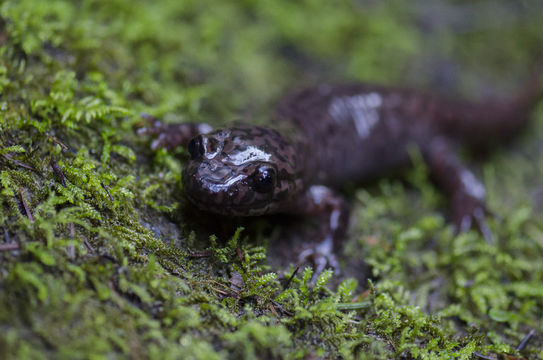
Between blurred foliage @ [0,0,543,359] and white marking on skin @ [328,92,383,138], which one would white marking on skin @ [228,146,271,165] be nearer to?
blurred foliage @ [0,0,543,359]

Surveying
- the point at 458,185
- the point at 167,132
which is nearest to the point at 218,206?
the point at 167,132

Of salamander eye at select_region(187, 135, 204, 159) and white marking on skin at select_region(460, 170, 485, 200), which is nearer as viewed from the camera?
salamander eye at select_region(187, 135, 204, 159)

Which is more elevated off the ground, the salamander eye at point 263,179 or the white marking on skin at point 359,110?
the white marking on skin at point 359,110

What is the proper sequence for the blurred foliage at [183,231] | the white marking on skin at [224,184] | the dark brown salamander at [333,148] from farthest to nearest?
→ the dark brown salamander at [333,148] < the white marking on skin at [224,184] < the blurred foliage at [183,231]

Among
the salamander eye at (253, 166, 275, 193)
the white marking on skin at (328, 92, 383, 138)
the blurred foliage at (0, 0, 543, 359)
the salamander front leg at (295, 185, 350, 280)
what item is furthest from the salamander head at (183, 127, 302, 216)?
the white marking on skin at (328, 92, 383, 138)

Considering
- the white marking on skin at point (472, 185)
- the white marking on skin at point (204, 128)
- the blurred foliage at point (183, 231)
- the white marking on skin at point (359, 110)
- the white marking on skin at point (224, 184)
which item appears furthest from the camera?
the white marking on skin at point (359, 110)

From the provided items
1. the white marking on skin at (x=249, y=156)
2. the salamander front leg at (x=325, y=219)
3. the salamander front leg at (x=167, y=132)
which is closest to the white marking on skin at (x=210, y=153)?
the white marking on skin at (x=249, y=156)

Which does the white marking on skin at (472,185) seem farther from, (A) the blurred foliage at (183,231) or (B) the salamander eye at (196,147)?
(B) the salamander eye at (196,147)
